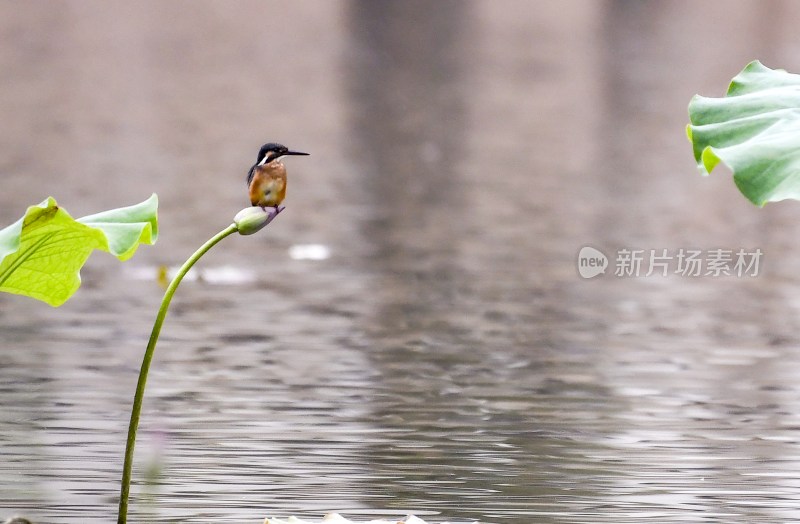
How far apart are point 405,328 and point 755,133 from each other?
4.05 metres

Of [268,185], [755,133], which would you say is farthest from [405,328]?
[268,185]

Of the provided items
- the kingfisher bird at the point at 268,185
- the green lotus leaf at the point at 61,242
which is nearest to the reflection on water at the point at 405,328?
the green lotus leaf at the point at 61,242

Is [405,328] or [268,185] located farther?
[405,328]

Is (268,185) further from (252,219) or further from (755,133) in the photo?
(755,133)

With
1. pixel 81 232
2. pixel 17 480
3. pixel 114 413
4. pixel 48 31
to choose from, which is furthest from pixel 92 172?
pixel 48 31

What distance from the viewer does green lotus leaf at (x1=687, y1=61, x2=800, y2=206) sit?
2.91 metres

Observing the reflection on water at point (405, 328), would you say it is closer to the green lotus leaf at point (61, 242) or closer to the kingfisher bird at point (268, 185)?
the green lotus leaf at point (61, 242)

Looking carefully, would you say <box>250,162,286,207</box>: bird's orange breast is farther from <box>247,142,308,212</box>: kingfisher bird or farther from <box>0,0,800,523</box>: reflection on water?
<box>0,0,800,523</box>: reflection on water

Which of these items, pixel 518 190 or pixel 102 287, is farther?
pixel 518 190

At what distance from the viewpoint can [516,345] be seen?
22.0 feet

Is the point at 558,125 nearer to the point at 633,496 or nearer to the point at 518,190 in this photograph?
the point at 518,190

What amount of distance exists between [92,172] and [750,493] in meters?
8.38

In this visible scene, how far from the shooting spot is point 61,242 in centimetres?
302

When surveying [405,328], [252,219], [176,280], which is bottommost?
[176,280]
